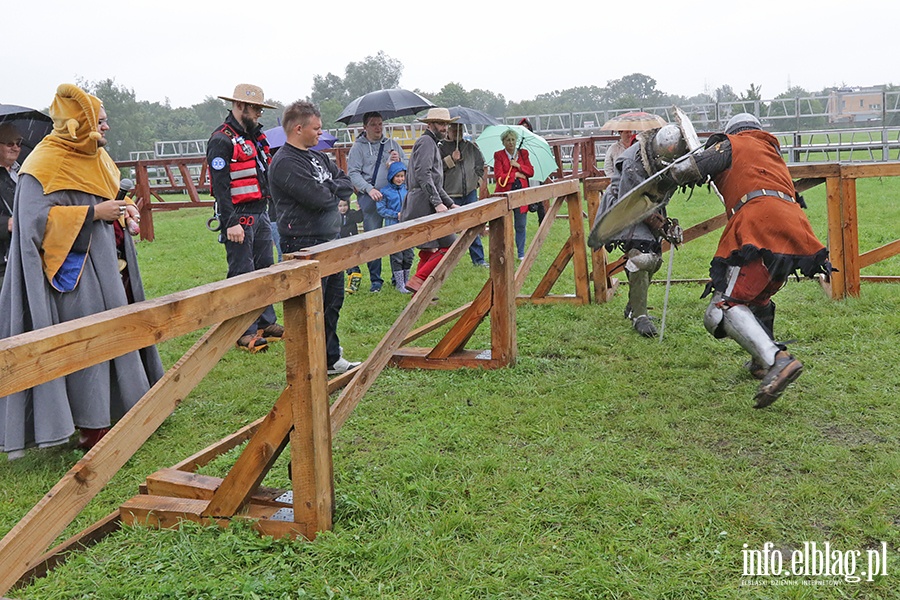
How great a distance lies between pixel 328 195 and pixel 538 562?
9.93 ft

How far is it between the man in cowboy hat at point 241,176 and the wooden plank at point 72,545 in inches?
105

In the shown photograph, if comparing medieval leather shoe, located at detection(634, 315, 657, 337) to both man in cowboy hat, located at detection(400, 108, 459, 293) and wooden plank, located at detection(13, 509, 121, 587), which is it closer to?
man in cowboy hat, located at detection(400, 108, 459, 293)

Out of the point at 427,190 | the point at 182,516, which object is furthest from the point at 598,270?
the point at 182,516

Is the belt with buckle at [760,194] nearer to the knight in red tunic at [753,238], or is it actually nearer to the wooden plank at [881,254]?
the knight in red tunic at [753,238]

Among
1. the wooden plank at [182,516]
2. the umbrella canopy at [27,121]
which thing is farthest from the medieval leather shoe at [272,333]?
the wooden plank at [182,516]

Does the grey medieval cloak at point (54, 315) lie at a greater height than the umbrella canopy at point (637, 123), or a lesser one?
lesser

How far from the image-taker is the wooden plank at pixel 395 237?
3258 millimetres

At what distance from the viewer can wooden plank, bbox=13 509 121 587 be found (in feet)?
9.89

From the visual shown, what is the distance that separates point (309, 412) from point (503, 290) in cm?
242

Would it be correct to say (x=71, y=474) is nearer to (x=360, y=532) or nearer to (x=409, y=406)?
(x=360, y=532)

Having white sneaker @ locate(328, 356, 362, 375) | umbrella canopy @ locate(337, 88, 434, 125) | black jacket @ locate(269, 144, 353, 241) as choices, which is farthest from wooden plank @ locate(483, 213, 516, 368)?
umbrella canopy @ locate(337, 88, 434, 125)

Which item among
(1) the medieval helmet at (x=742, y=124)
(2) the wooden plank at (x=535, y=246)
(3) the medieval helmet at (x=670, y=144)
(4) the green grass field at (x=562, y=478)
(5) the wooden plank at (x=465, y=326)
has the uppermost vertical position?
(1) the medieval helmet at (x=742, y=124)

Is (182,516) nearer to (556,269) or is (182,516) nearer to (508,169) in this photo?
(556,269)

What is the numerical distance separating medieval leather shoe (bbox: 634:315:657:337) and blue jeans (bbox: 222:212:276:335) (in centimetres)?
271
